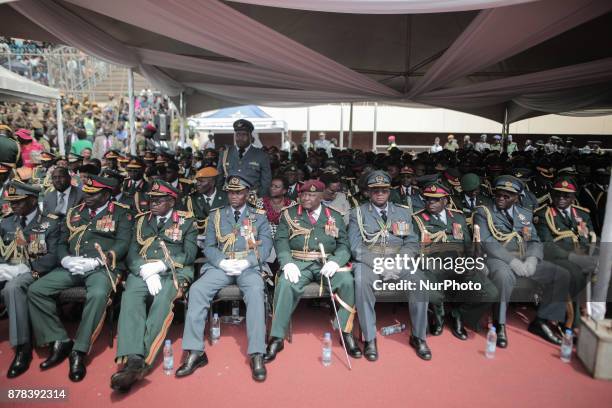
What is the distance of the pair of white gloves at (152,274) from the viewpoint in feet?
10.9

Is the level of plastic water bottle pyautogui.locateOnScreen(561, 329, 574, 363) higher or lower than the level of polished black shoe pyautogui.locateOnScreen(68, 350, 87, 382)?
higher

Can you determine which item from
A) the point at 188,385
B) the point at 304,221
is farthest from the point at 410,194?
the point at 188,385

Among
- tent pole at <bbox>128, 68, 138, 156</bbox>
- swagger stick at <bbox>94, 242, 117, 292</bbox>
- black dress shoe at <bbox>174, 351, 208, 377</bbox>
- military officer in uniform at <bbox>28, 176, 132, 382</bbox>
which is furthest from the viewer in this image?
tent pole at <bbox>128, 68, 138, 156</bbox>

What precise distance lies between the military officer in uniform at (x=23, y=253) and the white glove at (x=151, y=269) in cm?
102

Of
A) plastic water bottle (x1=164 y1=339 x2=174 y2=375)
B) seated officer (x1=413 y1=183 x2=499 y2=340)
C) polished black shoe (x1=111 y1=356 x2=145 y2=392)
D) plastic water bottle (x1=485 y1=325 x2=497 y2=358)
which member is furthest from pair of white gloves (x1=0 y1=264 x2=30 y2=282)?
plastic water bottle (x1=485 y1=325 x2=497 y2=358)

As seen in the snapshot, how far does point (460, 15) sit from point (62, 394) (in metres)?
6.68

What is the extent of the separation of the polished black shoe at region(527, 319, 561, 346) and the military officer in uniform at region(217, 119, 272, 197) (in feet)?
11.9

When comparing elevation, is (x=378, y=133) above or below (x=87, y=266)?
above

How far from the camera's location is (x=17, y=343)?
3219 mm

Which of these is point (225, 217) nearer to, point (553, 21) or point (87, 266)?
point (87, 266)

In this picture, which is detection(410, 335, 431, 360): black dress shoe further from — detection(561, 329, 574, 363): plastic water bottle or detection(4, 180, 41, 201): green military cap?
detection(4, 180, 41, 201): green military cap

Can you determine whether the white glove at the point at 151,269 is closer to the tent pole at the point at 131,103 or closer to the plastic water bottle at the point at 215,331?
the plastic water bottle at the point at 215,331

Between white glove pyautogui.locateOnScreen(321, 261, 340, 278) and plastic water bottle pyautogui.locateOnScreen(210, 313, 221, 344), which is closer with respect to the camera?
white glove pyautogui.locateOnScreen(321, 261, 340, 278)

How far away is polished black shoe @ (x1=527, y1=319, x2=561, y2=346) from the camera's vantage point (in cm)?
368
